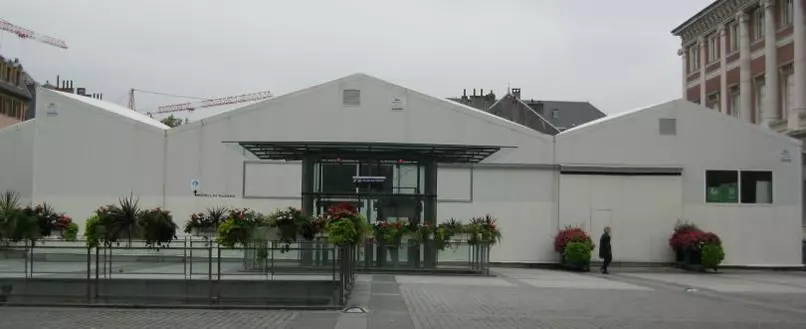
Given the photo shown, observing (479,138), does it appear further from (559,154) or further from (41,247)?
(41,247)

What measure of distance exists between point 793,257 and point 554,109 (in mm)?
73109

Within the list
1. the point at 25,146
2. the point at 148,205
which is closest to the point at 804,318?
the point at 148,205

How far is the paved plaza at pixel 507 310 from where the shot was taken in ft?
48.2

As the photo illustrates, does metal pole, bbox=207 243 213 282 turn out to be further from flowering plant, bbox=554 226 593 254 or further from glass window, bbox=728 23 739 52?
glass window, bbox=728 23 739 52

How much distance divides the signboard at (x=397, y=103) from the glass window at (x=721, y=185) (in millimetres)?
12191

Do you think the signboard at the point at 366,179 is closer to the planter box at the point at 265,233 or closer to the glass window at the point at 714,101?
the planter box at the point at 265,233

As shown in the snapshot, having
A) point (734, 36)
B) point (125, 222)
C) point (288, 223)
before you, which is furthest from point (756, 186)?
point (125, 222)

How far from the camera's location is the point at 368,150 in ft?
86.5

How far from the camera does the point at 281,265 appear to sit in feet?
57.8

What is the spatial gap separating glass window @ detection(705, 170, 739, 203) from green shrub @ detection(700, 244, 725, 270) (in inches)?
121

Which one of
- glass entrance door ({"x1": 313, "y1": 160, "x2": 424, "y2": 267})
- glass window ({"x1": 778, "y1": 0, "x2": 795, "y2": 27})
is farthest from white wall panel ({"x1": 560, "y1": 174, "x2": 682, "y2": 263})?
glass window ({"x1": 778, "y1": 0, "x2": 795, "y2": 27})

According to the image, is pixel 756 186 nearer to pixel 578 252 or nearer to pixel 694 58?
pixel 578 252

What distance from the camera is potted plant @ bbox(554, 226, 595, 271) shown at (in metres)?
31.3

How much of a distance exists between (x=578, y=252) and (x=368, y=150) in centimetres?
943
